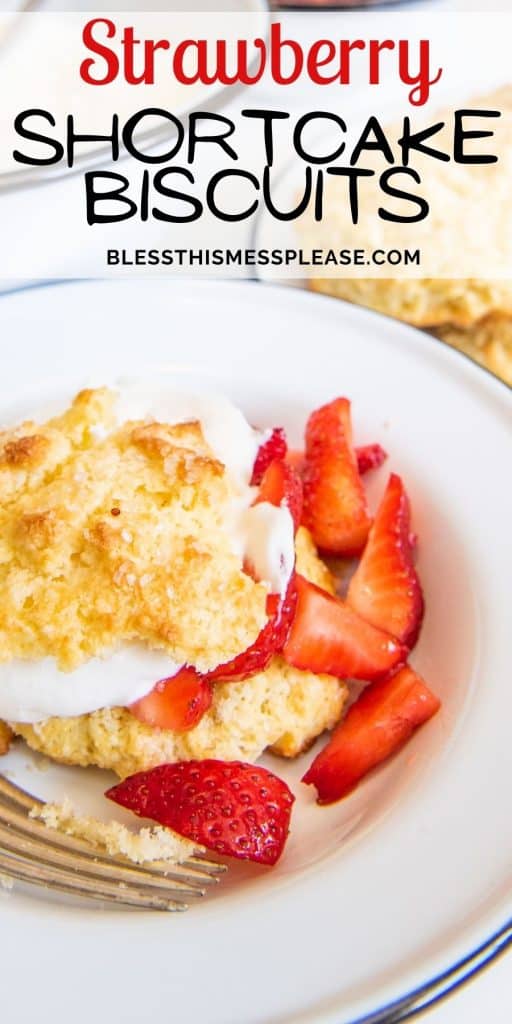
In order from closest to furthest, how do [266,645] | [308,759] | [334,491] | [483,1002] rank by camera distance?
[483,1002]
[266,645]
[308,759]
[334,491]

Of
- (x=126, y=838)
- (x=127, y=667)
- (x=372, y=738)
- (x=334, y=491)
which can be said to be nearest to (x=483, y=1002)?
(x=372, y=738)

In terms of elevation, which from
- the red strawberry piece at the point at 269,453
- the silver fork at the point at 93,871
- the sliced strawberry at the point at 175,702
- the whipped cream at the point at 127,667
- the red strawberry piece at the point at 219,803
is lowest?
the silver fork at the point at 93,871

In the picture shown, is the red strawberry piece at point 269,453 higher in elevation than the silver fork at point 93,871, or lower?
higher

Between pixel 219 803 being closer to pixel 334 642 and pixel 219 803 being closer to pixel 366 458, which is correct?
pixel 334 642

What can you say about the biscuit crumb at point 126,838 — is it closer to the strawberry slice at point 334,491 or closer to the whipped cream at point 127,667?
the whipped cream at point 127,667

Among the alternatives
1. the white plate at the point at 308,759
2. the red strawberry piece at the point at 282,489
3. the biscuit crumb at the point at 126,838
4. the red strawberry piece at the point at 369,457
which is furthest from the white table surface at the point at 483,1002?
the red strawberry piece at the point at 369,457

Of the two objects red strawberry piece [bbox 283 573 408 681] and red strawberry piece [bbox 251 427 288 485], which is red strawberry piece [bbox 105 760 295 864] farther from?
red strawberry piece [bbox 251 427 288 485]

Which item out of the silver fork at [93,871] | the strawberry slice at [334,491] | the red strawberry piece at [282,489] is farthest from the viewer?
the strawberry slice at [334,491]

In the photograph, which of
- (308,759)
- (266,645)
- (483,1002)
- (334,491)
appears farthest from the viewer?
(334,491)
